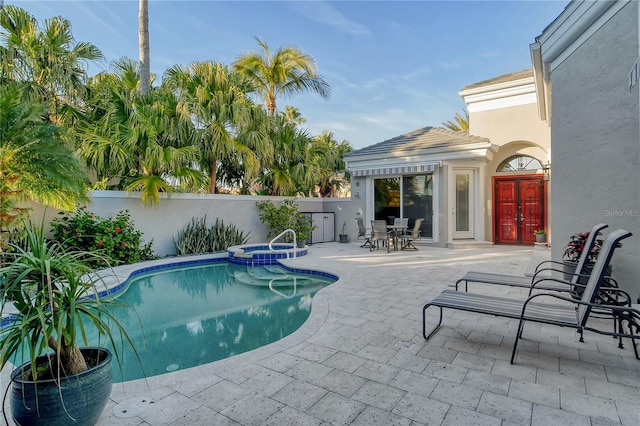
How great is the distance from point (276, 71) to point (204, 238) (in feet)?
36.8

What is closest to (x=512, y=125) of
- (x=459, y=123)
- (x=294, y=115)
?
(x=459, y=123)

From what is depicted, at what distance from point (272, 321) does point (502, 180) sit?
15.2 meters

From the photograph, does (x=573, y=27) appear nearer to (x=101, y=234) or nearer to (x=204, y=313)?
(x=204, y=313)

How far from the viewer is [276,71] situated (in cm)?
2052

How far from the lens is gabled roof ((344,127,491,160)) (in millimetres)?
16448

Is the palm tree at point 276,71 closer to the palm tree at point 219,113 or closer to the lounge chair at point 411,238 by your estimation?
the palm tree at point 219,113

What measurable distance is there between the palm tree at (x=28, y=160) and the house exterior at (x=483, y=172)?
13573 millimetres

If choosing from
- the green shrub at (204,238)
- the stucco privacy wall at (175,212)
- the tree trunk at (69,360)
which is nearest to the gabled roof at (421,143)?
the stucco privacy wall at (175,212)

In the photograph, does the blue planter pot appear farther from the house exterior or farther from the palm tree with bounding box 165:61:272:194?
the house exterior

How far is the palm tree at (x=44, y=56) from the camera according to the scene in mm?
11047

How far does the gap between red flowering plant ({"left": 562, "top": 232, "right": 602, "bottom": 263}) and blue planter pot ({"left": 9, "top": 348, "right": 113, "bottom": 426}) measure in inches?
314

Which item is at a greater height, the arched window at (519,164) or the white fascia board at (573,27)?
the white fascia board at (573,27)

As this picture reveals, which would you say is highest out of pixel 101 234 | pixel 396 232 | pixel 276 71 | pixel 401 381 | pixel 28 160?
pixel 276 71

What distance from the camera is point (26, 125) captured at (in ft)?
27.3
